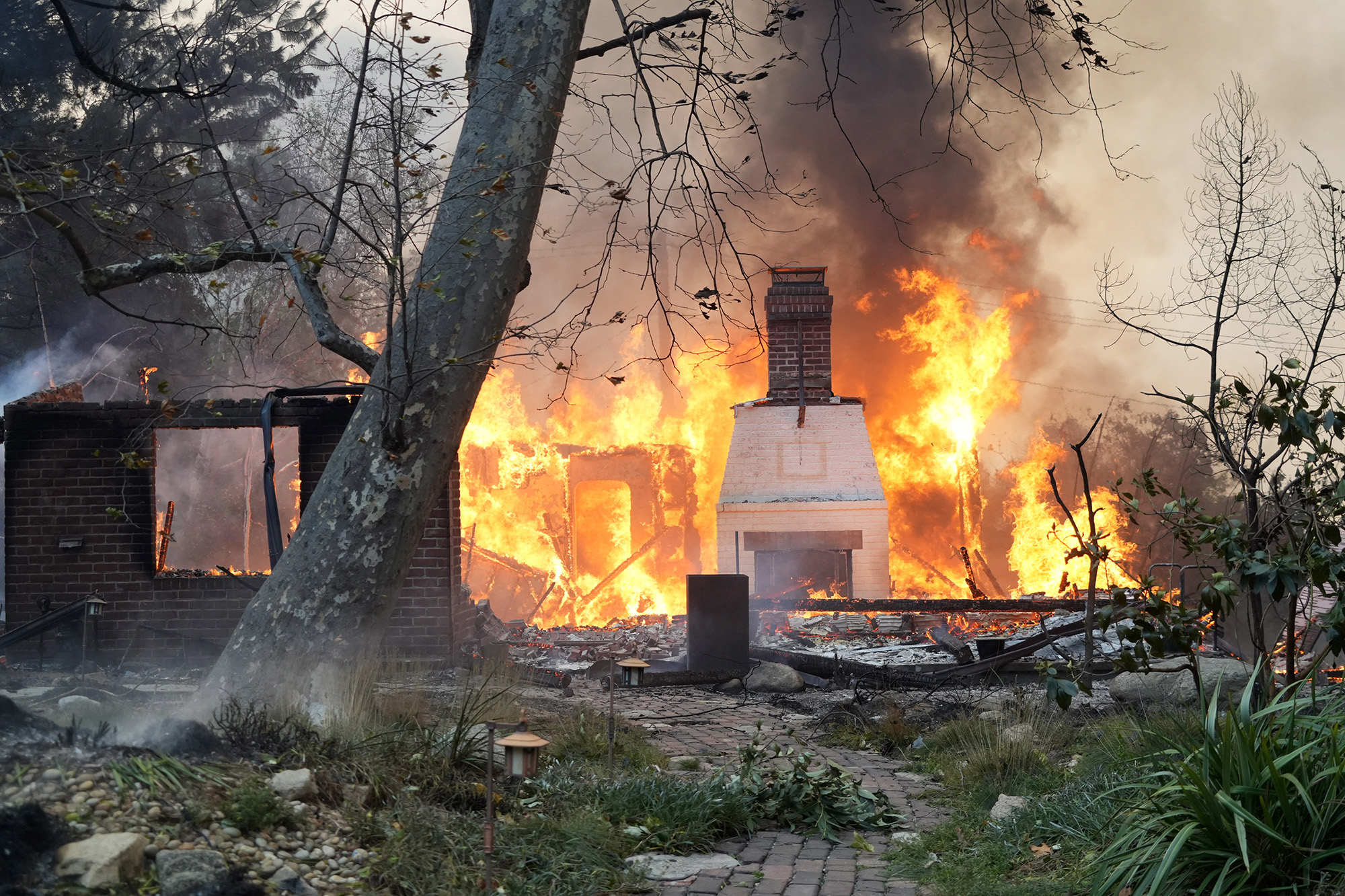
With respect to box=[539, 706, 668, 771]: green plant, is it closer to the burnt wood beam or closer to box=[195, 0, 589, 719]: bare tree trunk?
box=[195, 0, 589, 719]: bare tree trunk

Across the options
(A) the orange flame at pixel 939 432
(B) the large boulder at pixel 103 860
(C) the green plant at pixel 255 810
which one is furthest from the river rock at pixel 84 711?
(A) the orange flame at pixel 939 432

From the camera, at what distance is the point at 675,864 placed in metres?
4.60

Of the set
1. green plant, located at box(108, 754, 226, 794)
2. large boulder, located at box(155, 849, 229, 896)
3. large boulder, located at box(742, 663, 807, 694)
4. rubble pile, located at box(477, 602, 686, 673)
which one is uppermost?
green plant, located at box(108, 754, 226, 794)

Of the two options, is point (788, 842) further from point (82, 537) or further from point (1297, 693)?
point (82, 537)

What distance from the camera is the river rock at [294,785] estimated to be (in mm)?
4285

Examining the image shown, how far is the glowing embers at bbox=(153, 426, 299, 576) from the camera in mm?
25438

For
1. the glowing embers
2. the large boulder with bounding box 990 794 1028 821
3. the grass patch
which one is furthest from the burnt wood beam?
the glowing embers

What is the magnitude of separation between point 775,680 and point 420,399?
532 cm

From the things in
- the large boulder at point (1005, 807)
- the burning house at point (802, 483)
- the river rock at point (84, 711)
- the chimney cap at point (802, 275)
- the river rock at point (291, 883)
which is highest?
the chimney cap at point (802, 275)

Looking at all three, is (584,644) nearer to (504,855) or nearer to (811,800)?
(811,800)

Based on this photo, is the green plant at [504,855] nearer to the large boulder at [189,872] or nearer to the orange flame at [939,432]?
the large boulder at [189,872]

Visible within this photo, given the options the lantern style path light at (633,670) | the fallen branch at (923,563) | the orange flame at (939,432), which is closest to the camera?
the lantern style path light at (633,670)

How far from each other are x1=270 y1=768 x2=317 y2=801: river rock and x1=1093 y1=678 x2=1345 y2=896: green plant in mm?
Result: 3116

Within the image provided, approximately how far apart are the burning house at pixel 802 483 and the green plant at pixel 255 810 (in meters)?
10.9
